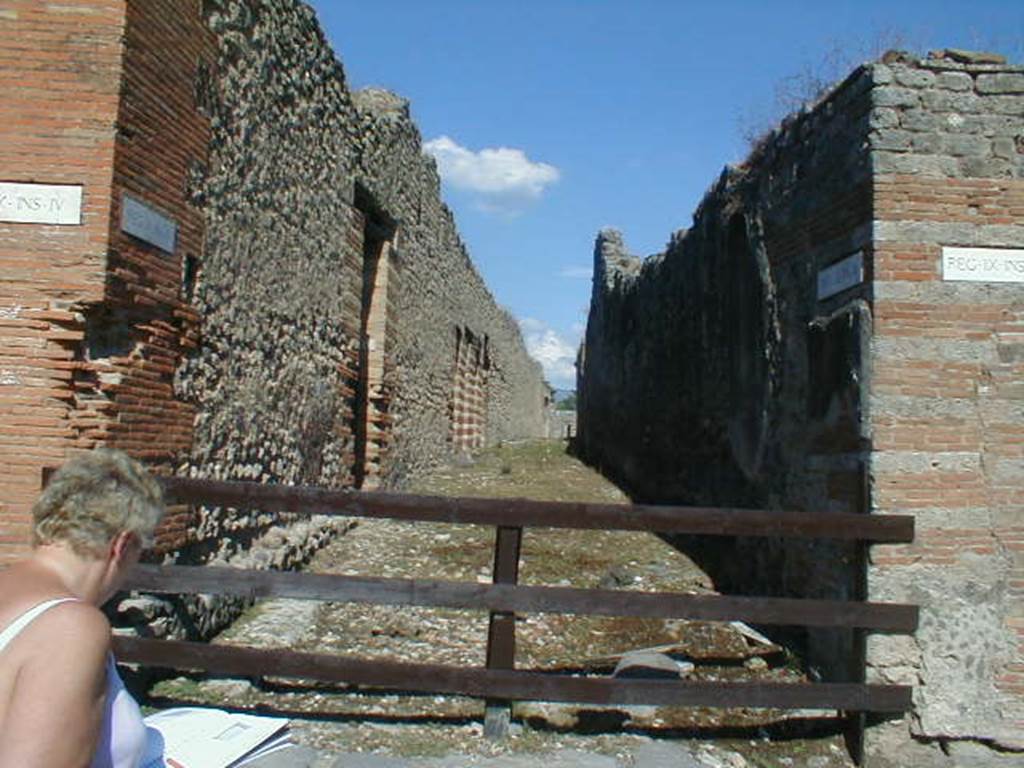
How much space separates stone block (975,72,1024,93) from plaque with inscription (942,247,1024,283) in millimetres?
904

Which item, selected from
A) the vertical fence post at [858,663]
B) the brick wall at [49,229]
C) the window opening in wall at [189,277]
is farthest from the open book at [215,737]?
the window opening in wall at [189,277]

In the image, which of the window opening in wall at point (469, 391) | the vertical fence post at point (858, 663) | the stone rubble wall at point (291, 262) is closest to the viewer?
the vertical fence post at point (858, 663)

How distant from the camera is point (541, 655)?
564 cm

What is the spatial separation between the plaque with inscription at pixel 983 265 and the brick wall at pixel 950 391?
0.03 m

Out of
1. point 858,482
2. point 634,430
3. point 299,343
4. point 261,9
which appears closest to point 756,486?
point 858,482

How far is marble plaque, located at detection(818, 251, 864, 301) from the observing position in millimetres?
5074

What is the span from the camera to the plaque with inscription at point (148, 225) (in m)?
4.93

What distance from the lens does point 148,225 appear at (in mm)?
5145

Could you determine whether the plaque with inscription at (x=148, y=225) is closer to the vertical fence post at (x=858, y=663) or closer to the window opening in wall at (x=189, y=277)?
the window opening in wall at (x=189, y=277)

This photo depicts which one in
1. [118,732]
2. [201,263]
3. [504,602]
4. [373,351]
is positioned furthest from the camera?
[373,351]

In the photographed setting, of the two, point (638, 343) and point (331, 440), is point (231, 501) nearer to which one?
point (331, 440)

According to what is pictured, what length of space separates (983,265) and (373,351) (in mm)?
7117

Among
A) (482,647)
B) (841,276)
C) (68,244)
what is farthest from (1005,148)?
(68,244)

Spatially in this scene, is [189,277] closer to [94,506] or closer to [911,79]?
[94,506]
